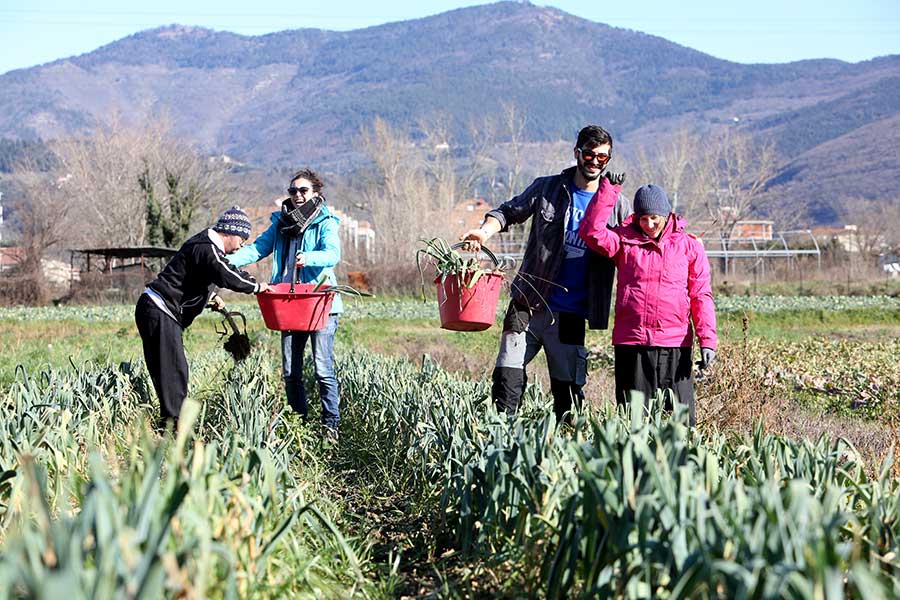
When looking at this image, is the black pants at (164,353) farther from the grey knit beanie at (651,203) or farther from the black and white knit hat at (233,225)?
the grey knit beanie at (651,203)

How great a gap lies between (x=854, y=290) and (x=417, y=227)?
57.7 feet

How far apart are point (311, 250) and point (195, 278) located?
753 millimetres

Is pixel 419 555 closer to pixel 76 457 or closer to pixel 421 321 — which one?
pixel 76 457

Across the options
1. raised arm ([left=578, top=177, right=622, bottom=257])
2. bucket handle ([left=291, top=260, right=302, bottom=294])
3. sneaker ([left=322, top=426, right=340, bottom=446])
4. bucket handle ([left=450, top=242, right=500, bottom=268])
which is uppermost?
raised arm ([left=578, top=177, right=622, bottom=257])

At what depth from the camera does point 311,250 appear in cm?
561

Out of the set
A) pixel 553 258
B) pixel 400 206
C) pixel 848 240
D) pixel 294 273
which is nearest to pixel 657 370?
pixel 553 258

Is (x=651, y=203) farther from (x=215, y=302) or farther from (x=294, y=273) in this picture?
(x=215, y=302)

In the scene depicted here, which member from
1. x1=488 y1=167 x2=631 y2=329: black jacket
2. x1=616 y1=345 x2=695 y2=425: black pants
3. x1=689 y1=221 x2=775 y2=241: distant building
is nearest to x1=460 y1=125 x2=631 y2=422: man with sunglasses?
x1=488 y1=167 x2=631 y2=329: black jacket

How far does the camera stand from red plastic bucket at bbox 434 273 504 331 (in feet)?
15.3

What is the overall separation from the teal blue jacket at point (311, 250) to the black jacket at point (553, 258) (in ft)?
3.59

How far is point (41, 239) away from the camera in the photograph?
2792 cm

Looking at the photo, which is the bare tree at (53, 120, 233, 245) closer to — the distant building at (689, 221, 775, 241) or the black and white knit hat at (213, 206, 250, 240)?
the distant building at (689, 221, 775, 241)

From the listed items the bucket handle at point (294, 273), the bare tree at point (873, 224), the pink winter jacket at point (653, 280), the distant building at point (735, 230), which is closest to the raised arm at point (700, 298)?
the pink winter jacket at point (653, 280)

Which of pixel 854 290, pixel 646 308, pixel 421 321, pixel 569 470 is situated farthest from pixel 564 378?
pixel 854 290
